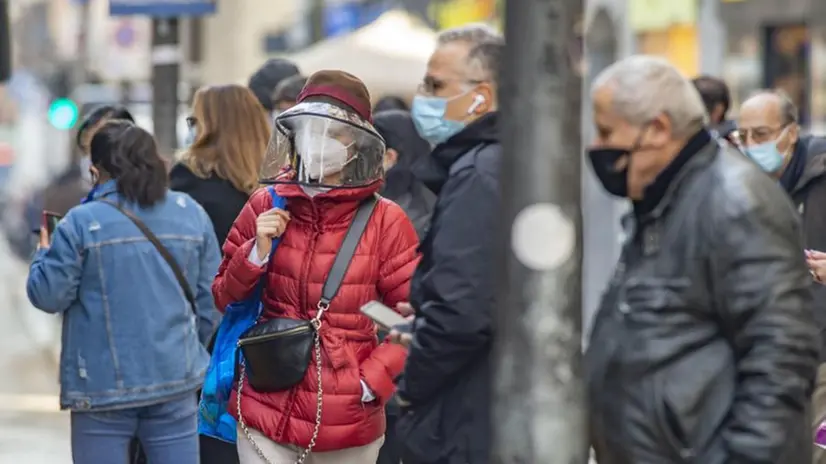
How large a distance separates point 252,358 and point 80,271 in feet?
3.99

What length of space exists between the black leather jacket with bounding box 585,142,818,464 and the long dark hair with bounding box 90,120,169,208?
2.88m

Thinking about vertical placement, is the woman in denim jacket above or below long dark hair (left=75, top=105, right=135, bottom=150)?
below

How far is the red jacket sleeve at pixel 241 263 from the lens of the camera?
589 centimetres

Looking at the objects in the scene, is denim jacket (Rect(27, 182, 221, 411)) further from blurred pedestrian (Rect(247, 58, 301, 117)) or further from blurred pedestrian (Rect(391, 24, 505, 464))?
blurred pedestrian (Rect(247, 58, 301, 117))

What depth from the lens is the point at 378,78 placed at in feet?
58.1

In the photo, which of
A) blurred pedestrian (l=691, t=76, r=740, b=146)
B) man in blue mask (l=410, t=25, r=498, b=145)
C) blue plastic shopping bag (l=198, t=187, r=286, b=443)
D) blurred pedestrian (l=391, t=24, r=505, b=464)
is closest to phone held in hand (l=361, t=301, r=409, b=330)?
blurred pedestrian (l=391, t=24, r=505, b=464)

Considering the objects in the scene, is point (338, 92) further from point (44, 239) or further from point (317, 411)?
point (44, 239)

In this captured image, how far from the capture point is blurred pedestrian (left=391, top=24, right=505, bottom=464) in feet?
16.8

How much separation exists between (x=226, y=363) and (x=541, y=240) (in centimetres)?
202

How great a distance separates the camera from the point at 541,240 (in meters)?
4.33

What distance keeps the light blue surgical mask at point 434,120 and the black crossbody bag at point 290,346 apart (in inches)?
14.6

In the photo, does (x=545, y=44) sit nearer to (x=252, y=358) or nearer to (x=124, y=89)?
(x=252, y=358)

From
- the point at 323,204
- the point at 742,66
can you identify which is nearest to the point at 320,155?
the point at 323,204

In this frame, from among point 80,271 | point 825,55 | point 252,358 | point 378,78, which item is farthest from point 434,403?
point 825,55
